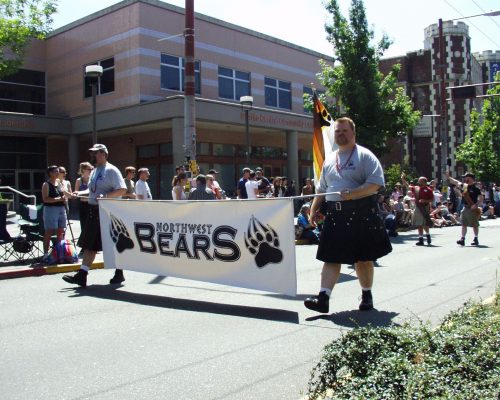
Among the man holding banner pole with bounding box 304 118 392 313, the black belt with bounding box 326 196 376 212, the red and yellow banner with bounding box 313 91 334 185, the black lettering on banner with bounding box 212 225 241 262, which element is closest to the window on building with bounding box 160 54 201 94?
the red and yellow banner with bounding box 313 91 334 185

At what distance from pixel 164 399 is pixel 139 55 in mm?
24147

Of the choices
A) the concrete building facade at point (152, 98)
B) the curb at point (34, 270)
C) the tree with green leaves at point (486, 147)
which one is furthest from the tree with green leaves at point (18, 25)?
the tree with green leaves at point (486, 147)

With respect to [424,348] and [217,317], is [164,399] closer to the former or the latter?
[424,348]

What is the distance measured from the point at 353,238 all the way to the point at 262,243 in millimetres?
1042

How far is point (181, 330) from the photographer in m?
5.52

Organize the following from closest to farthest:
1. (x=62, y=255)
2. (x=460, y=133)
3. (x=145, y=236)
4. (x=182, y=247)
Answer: (x=182, y=247) < (x=145, y=236) < (x=62, y=255) < (x=460, y=133)

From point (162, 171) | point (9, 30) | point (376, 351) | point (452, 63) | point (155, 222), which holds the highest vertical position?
point (452, 63)

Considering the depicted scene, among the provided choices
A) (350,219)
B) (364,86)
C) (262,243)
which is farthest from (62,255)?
(364,86)

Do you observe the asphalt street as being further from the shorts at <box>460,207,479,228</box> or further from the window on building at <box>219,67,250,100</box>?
the window on building at <box>219,67,250,100</box>

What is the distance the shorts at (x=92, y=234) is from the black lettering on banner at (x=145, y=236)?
2.25 ft

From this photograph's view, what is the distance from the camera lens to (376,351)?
3355mm

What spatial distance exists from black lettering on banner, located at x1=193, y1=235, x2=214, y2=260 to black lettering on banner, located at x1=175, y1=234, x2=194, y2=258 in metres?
0.11

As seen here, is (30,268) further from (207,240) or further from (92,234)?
(207,240)

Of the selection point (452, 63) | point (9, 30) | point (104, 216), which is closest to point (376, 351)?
point (104, 216)
